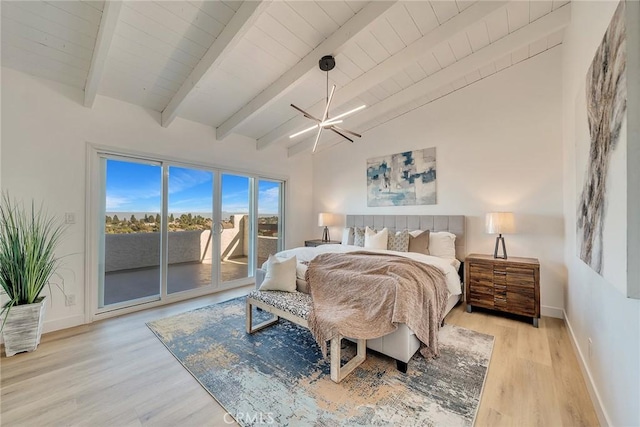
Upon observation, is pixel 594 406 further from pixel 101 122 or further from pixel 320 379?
pixel 101 122

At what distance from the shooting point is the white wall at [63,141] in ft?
8.46

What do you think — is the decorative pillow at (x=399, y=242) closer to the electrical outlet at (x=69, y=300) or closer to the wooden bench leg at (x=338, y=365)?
the wooden bench leg at (x=338, y=365)

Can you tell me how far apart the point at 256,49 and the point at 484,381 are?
12.1 ft

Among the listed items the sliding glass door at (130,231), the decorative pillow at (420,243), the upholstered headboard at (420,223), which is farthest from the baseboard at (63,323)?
the decorative pillow at (420,243)

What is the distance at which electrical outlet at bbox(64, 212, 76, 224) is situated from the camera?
287 centimetres

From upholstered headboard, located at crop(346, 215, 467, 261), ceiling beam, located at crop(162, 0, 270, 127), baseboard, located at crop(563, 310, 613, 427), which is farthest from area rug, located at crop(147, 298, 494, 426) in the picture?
ceiling beam, located at crop(162, 0, 270, 127)

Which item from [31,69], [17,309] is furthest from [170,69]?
[17,309]

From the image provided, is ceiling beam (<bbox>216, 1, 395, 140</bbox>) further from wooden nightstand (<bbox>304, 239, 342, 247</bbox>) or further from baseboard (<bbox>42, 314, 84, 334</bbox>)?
baseboard (<bbox>42, 314, 84, 334</bbox>)

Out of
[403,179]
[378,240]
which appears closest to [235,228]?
[378,240]

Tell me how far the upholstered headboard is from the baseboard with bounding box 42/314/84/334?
13.5 feet

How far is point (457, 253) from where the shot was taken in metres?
3.80

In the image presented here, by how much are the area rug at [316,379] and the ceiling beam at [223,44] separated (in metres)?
2.74

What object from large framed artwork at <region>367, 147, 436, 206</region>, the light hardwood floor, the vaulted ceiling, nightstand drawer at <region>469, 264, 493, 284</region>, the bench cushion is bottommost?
the light hardwood floor

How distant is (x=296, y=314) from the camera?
2.25 m
